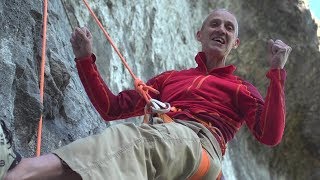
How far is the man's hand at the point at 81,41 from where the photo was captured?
10.5ft

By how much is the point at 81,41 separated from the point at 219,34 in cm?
90

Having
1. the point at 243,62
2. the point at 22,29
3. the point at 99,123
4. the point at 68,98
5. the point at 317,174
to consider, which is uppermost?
the point at 22,29

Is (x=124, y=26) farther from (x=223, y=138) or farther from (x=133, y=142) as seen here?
(x=133, y=142)

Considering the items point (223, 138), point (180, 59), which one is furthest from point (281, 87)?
point (180, 59)

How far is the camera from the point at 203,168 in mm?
2682

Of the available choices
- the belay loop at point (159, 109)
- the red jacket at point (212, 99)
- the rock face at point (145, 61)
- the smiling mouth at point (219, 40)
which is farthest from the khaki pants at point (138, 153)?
the smiling mouth at point (219, 40)

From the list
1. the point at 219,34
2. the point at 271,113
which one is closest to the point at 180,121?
the point at 271,113

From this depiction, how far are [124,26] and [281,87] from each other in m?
4.03

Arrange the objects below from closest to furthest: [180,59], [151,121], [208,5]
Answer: [151,121] → [180,59] → [208,5]

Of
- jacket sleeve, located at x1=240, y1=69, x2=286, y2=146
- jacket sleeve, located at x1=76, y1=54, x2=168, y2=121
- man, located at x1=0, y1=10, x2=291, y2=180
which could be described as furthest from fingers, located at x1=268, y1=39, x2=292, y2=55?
jacket sleeve, located at x1=76, y1=54, x2=168, y2=121

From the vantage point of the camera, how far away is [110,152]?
223 cm

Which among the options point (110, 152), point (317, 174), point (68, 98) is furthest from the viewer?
point (317, 174)

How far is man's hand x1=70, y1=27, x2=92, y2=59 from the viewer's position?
3205 mm

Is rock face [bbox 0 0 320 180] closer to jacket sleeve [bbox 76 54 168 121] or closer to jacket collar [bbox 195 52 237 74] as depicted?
jacket sleeve [bbox 76 54 168 121]
